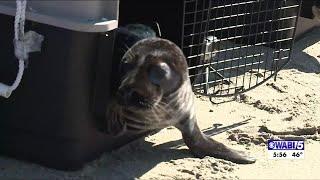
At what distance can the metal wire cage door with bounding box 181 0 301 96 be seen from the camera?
101 inches

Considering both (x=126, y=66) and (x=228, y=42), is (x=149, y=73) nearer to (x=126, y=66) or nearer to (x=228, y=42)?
(x=126, y=66)

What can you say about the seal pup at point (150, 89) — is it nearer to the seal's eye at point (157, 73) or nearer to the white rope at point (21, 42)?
the seal's eye at point (157, 73)

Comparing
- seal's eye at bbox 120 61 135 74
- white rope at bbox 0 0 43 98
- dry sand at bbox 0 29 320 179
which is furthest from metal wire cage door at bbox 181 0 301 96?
white rope at bbox 0 0 43 98

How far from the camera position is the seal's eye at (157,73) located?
1.93 m

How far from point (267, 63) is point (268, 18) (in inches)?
10.0

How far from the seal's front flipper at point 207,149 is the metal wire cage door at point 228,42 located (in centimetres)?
35

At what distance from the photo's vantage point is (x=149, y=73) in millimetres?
1943

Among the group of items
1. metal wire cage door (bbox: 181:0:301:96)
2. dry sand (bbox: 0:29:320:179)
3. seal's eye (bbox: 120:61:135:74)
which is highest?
seal's eye (bbox: 120:61:135:74)

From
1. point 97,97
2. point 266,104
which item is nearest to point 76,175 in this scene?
point 97,97

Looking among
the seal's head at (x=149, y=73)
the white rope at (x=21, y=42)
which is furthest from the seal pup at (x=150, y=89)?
the white rope at (x=21, y=42)

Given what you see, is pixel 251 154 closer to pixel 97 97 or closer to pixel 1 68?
pixel 97 97

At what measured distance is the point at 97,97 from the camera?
2.02 metres

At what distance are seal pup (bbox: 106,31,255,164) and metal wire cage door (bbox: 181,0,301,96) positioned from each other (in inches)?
16.4

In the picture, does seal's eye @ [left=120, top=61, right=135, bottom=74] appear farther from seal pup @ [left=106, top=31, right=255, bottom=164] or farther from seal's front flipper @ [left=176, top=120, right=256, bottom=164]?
seal's front flipper @ [left=176, top=120, right=256, bottom=164]
